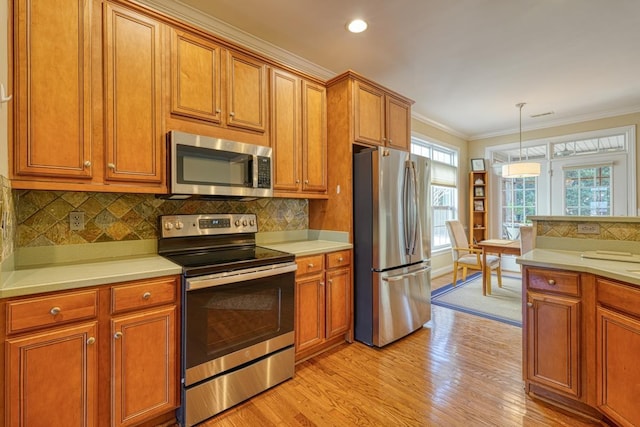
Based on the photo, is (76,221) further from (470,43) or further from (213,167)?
(470,43)

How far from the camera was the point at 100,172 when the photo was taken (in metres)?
1.70

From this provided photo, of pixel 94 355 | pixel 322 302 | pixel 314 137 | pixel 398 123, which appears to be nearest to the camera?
pixel 94 355

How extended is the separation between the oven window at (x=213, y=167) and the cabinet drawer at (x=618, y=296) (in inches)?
88.8

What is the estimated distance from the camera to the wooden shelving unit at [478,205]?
18.9 ft

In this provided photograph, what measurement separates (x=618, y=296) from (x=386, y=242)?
4.78ft

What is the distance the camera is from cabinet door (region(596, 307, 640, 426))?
1.45m

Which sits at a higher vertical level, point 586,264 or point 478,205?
point 478,205

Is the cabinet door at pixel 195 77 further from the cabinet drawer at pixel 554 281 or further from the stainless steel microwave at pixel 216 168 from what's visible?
the cabinet drawer at pixel 554 281

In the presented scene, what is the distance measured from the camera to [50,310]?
132 cm

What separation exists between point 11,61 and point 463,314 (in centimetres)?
418

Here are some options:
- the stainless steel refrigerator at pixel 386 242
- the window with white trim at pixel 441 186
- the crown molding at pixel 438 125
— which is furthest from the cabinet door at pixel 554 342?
the crown molding at pixel 438 125

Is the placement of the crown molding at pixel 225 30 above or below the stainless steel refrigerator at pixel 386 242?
above

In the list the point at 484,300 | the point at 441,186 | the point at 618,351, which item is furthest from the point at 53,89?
the point at 441,186

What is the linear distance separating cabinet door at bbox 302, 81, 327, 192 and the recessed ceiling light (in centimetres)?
55
